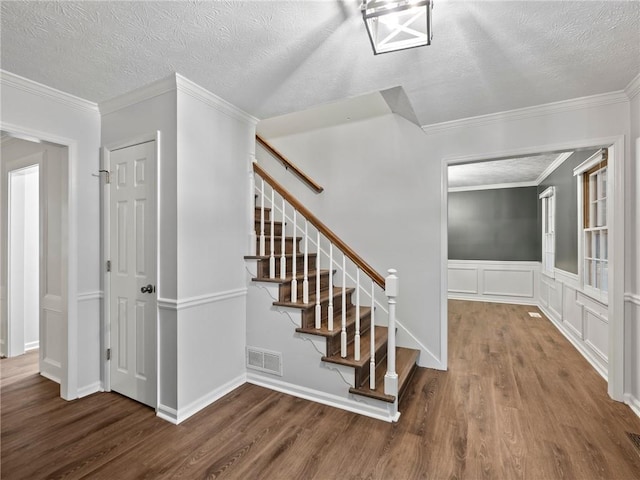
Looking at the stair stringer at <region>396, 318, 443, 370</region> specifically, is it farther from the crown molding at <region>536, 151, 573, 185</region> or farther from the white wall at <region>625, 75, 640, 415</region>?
the crown molding at <region>536, 151, 573, 185</region>

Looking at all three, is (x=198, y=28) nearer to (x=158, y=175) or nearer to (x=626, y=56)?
(x=158, y=175)

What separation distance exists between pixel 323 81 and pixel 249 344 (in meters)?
2.34

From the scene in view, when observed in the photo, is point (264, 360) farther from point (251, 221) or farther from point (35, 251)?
point (35, 251)

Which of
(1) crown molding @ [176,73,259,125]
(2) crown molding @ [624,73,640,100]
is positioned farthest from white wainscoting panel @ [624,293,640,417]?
(1) crown molding @ [176,73,259,125]

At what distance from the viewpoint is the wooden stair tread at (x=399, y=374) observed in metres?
2.30

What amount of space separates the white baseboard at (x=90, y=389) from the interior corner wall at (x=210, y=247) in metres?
Result: 1.00

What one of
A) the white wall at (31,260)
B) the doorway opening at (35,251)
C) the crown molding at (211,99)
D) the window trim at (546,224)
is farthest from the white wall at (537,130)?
the white wall at (31,260)

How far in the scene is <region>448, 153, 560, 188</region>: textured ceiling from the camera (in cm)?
501

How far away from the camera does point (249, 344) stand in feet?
9.50

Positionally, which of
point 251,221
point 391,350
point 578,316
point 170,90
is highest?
point 170,90

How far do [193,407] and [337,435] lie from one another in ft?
3.66

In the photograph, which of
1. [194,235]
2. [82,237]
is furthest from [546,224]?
[82,237]

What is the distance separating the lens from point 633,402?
2410 millimetres

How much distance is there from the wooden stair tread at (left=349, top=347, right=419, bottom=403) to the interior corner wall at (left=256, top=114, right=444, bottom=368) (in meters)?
0.26
